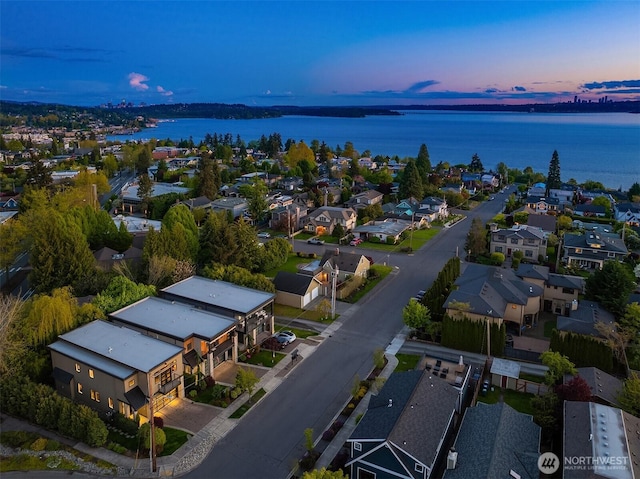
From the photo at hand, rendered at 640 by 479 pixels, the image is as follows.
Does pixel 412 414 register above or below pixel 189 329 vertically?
below

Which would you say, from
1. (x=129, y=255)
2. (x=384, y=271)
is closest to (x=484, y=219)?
(x=384, y=271)

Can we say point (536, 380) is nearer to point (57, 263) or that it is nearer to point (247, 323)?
point (247, 323)

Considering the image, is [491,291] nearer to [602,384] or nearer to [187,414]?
[602,384]

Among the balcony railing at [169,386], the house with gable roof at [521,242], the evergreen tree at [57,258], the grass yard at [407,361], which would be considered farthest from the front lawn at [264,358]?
the house with gable roof at [521,242]

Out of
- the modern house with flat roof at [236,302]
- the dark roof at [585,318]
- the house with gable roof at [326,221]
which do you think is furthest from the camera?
the house with gable roof at [326,221]

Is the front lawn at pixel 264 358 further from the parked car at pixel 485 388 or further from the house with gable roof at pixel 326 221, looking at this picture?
the house with gable roof at pixel 326 221

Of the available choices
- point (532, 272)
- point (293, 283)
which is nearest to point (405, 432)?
point (293, 283)
